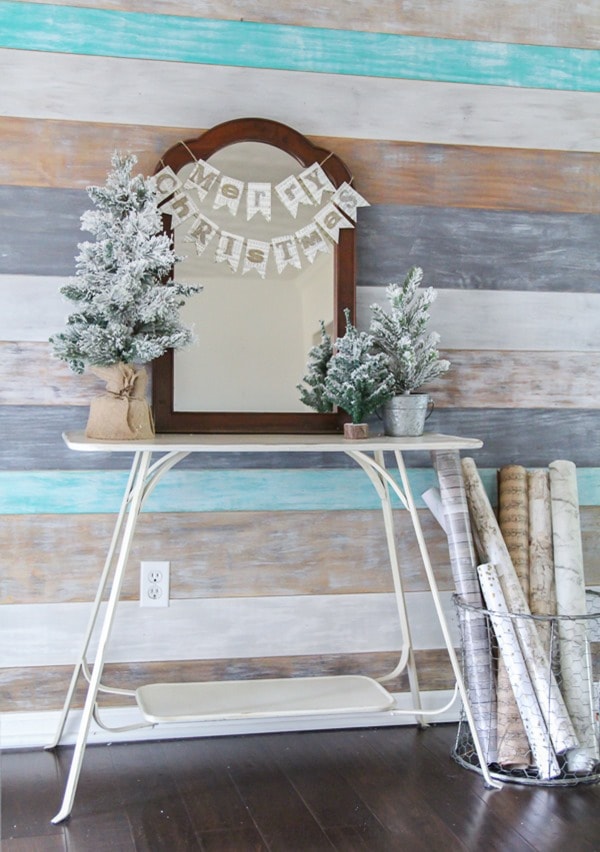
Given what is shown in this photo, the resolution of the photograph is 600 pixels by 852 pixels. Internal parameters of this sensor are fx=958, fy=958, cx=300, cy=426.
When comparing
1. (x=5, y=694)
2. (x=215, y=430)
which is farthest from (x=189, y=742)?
(x=215, y=430)

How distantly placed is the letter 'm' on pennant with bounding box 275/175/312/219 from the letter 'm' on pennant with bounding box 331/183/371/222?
0.09 metres

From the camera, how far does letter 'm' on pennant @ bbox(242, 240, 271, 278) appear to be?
7.57 ft

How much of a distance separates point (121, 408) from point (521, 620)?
1.03m

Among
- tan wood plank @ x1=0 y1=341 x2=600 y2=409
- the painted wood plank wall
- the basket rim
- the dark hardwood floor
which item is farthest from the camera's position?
tan wood plank @ x1=0 y1=341 x2=600 y2=409

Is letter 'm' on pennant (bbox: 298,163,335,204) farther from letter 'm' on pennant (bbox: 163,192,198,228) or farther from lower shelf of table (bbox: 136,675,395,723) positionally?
lower shelf of table (bbox: 136,675,395,723)

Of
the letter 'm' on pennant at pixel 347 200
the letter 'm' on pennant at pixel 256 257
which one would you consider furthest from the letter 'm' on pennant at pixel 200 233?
the letter 'm' on pennant at pixel 347 200

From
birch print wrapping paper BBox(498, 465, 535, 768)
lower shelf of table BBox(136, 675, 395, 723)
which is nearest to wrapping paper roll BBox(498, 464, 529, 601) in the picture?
birch print wrapping paper BBox(498, 465, 535, 768)

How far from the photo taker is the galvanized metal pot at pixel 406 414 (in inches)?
87.2

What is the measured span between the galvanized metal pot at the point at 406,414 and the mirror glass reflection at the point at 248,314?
0.76 ft

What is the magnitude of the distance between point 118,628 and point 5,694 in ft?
0.98

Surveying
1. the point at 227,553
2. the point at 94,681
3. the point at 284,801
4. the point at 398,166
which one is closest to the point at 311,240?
the point at 398,166

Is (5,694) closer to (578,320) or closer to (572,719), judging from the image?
(572,719)

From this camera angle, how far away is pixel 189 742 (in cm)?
231

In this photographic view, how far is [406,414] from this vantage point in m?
2.22
